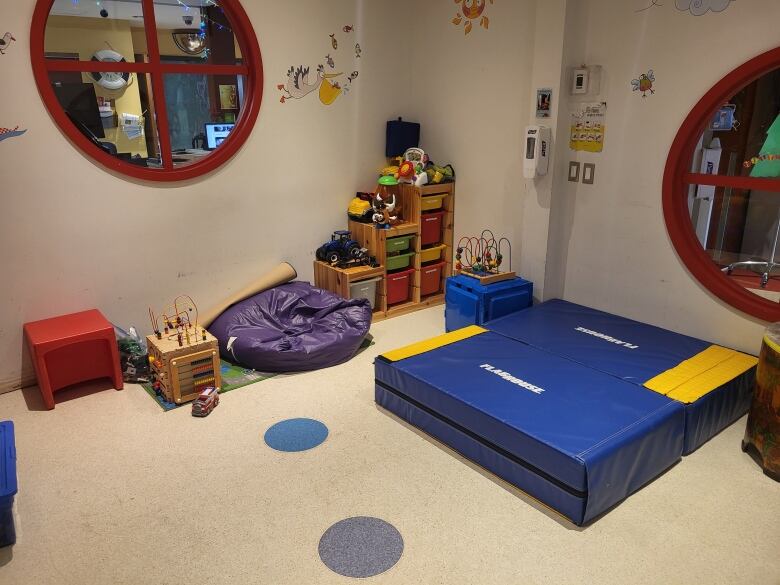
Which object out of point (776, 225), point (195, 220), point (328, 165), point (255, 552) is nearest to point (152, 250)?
Result: point (195, 220)

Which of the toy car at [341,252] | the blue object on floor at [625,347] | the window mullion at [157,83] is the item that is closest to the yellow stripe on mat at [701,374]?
the blue object on floor at [625,347]

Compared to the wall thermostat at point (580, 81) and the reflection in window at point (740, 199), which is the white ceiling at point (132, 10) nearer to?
the wall thermostat at point (580, 81)

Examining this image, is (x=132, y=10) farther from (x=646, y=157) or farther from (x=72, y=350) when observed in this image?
(x=646, y=157)

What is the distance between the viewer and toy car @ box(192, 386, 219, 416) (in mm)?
3266

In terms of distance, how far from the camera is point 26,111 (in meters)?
3.31

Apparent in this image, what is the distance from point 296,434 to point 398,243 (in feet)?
6.82

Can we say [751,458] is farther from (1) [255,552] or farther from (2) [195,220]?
(2) [195,220]

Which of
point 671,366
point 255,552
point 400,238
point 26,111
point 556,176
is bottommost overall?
point 255,552

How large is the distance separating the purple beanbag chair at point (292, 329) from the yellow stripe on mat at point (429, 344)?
59 centimetres

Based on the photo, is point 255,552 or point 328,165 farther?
point 328,165

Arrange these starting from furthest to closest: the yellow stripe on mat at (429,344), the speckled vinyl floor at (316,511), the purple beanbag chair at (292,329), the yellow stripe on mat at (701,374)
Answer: the purple beanbag chair at (292,329)
the yellow stripe on mat at (429,344)
the yellow stripe on mat at (701,374)
the speckled vinyl floor at (316,511)

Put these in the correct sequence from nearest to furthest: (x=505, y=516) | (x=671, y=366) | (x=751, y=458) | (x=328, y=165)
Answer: (x=505, y=516) < (x=751, y=458) < (x=671, y=366) < (x=328, y=165)

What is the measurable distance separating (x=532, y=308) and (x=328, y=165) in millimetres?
2002

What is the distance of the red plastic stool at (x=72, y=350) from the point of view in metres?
3.29
